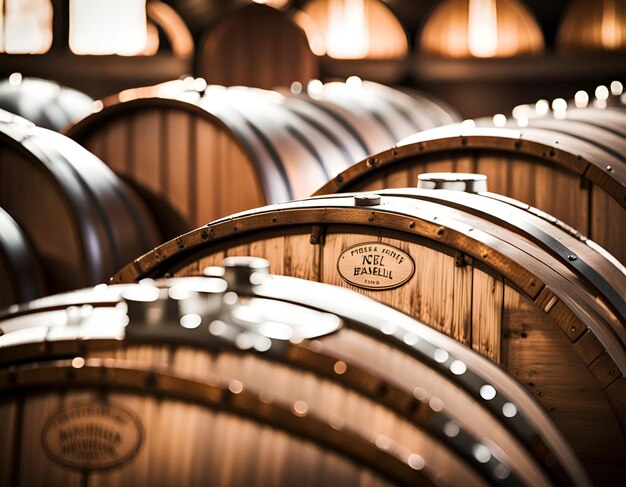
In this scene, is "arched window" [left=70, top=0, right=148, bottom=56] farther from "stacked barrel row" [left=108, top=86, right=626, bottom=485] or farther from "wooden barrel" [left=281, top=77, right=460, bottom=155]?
"stacked barrel row" [left=108, top=86, right=626, bottom=485]

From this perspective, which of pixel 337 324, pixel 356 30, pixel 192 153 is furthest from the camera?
pixel 356 30

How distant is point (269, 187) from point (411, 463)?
111 inches

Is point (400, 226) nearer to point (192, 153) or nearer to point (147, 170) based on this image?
point (192, 153)

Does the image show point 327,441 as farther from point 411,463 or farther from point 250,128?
point 250,128

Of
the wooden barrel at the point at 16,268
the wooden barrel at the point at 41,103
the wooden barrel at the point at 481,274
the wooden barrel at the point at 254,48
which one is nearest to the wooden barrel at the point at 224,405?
the wooden barrel at the point at 481,274

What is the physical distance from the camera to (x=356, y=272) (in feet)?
8.66

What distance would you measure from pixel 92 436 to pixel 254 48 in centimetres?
736

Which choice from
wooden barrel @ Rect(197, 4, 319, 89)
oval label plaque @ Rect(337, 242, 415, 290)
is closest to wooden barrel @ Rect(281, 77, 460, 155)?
wooden barrel @ Rect(197, 4, 319, 89)

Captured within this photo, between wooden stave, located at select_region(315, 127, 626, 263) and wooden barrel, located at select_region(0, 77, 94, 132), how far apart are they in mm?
2737

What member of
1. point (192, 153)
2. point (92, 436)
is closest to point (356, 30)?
point (192, 153)

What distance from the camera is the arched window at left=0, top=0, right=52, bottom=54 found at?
32.3 ft

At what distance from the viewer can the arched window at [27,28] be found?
984 centimetres

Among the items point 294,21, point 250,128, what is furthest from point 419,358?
point 294,21

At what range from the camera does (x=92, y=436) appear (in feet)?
5.03
